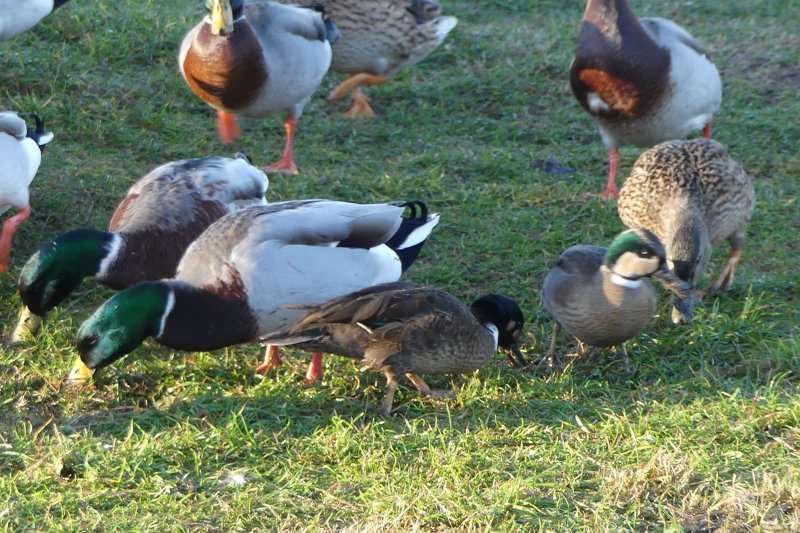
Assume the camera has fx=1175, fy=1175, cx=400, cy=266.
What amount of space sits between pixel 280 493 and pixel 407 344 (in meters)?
0.79

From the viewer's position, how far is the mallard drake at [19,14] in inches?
243

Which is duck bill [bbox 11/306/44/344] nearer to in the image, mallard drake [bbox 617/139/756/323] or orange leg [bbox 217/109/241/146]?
orange leg [bbox 217/109/241/146]

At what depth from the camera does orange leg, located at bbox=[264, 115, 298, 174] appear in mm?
6156

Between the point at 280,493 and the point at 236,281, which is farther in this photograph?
the point at 236,281

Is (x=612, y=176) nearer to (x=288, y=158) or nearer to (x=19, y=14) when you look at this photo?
(x=288, y=158)

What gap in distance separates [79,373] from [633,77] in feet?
10.5

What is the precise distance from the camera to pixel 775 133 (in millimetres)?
6820

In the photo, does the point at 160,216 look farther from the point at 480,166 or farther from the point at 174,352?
the point at 480,166

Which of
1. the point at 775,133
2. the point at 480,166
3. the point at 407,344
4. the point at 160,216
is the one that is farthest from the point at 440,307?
the point at 775,133

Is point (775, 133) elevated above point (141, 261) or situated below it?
below

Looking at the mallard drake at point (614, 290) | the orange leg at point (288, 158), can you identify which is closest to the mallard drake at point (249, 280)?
the mallard drake at point (614, 290)

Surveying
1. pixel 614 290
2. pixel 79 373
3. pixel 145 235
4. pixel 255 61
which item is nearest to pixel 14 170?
pixel 145 235

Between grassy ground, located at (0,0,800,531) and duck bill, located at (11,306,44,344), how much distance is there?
64mm

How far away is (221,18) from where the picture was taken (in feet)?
19.3
